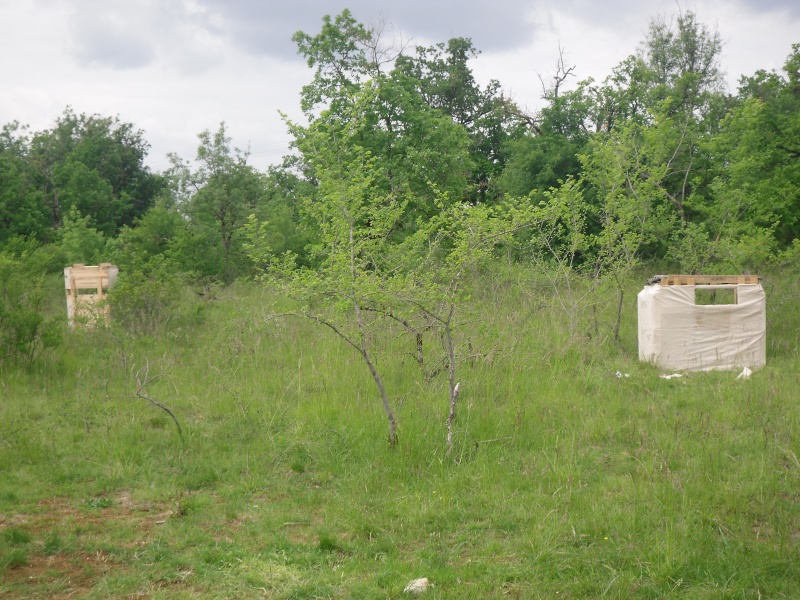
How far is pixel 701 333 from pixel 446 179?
859 centimetres

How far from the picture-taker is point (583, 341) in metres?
9.84

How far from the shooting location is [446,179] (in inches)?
671

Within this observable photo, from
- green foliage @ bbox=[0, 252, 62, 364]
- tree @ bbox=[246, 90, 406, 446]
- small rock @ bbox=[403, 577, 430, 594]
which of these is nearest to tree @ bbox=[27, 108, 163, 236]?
green foliage @ bbox=[0, 252, 62, 364]

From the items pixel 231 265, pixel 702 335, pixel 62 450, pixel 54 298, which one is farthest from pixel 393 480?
pixel 231 265

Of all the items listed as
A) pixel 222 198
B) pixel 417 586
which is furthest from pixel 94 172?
pixel 417 586

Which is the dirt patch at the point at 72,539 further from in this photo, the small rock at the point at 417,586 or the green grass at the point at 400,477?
the small rock at the point at 417,586

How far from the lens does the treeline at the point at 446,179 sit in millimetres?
9742

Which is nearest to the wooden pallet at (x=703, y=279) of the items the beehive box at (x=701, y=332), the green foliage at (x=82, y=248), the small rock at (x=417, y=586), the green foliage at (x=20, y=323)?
the beehive box at (x=701, y=332)

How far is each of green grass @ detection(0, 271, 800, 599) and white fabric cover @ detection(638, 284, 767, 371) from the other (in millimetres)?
407

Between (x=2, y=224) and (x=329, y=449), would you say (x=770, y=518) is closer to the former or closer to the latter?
(x=329, y=449)

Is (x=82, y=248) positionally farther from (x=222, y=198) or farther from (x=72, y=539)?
(x=72, y=539)

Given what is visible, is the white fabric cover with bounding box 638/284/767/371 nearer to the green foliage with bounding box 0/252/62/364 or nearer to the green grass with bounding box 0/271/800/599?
the green grass with bounding box 0/271/800/599

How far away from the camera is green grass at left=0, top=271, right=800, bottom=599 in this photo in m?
4.42

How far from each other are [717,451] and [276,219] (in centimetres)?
1500
